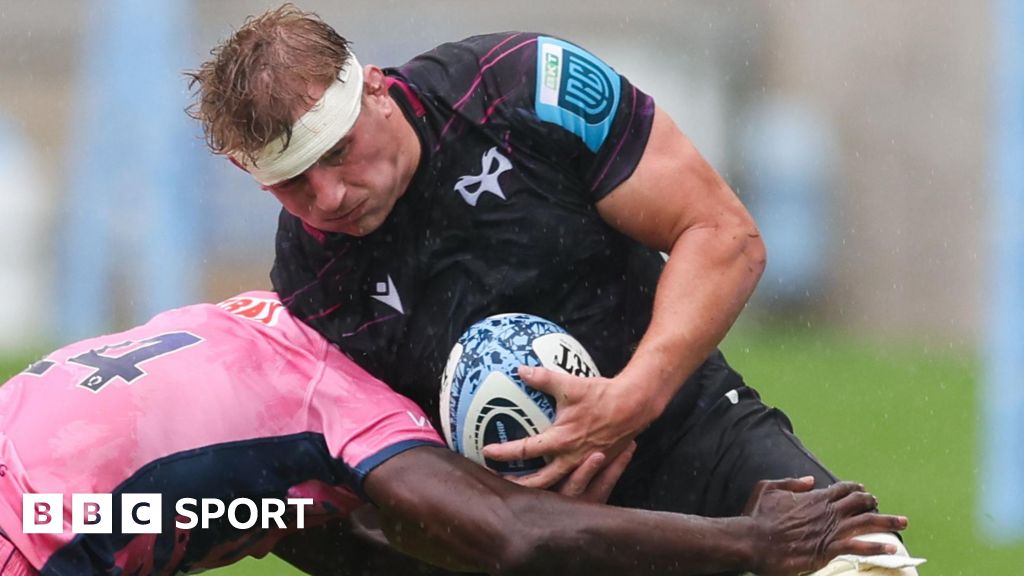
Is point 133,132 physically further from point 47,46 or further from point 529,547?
point 529,547

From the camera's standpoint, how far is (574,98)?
5.34 metres

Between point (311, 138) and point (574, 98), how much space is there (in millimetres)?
781

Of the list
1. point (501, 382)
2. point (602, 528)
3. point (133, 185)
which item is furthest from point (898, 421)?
point (501, 382)

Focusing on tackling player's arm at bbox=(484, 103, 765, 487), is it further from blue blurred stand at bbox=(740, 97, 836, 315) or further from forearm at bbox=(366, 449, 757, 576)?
blue blurred stand at bbox=(740, 97, 836, 315)

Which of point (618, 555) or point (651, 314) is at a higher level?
point (651, 314)

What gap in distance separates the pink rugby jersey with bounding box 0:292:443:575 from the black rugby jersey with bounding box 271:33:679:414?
232mm

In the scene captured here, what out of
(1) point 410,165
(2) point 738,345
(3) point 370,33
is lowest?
(2) point 738,345

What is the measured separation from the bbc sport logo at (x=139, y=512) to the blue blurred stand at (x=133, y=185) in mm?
6074

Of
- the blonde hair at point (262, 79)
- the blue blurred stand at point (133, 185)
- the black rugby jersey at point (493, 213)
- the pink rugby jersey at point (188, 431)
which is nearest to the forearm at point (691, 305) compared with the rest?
the black rugby jersey at point (493, 213)

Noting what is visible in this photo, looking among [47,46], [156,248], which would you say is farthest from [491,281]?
[47,46]

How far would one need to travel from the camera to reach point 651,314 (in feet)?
18.3

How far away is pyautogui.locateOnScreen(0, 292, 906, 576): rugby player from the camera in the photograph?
5.03m

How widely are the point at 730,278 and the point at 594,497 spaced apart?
727 mm

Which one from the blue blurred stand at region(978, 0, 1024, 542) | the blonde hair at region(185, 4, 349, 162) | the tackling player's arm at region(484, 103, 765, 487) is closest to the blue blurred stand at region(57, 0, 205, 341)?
the blue blurred stand at region(978, 0, 1024, 542)
